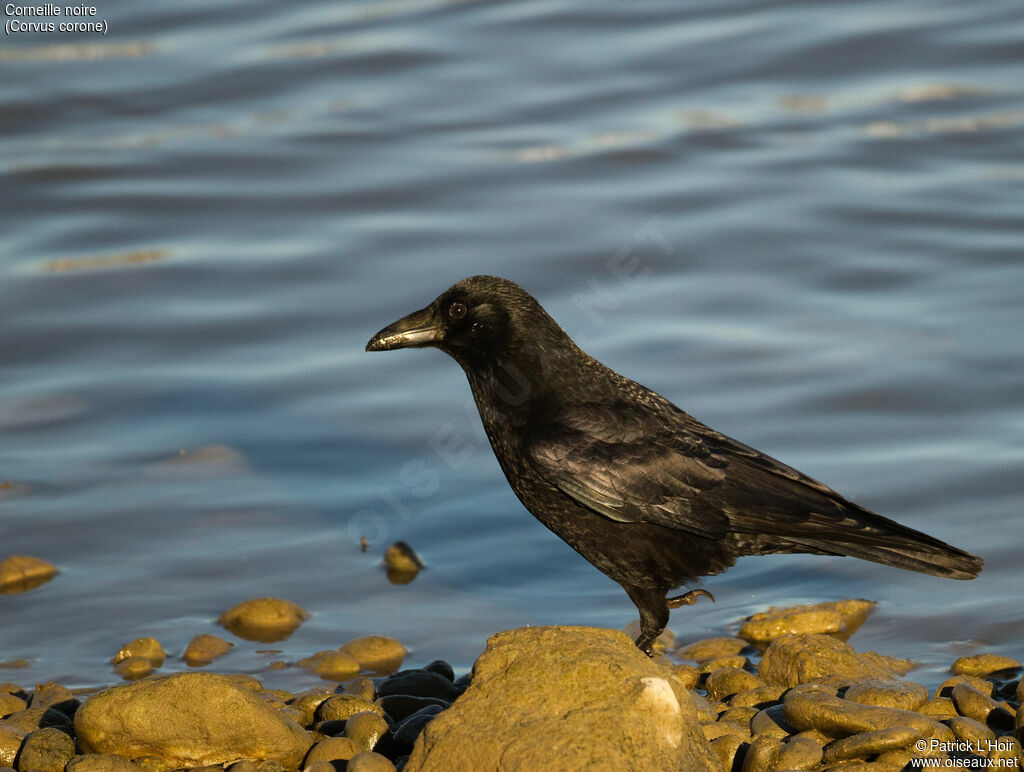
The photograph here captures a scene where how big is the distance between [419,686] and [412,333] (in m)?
1.55

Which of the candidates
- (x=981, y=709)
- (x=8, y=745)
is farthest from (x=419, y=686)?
(x=981, y=709)

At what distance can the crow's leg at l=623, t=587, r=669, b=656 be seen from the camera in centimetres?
571

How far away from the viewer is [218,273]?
11148 millimetres

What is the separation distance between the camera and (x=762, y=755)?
4.63 meters

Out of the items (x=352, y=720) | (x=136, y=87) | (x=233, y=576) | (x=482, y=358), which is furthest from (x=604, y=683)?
(x=136, y=87)

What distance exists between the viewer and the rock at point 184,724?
4770mm

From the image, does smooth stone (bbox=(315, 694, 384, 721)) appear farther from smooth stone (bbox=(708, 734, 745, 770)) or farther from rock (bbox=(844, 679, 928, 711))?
rock (bbox=(844, 679, 928, 711))

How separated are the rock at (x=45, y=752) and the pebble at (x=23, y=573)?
2440 mm

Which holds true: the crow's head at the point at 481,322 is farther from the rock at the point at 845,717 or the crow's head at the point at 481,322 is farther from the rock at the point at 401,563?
the rock at the point at 845,717

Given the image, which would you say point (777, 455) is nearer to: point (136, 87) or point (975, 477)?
point (975, 477)

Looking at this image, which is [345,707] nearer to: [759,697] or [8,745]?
[8,745]

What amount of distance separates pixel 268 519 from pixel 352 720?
3058mm

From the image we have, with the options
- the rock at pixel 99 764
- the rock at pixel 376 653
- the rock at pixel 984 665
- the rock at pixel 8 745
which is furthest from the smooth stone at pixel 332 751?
the rock at pixel 984 665

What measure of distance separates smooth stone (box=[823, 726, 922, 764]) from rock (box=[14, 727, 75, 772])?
8.74 ft
